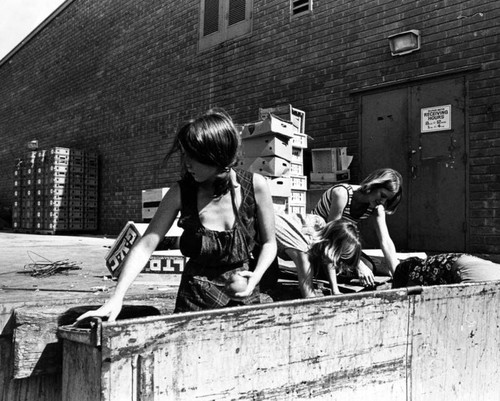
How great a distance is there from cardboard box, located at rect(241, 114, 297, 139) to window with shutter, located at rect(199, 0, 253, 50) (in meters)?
3.76

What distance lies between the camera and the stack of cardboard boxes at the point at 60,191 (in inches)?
609

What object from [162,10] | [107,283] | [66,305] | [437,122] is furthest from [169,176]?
[66,305]

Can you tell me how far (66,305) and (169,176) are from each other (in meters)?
11.2

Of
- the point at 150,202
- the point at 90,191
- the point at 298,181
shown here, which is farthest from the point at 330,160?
the point at 90,191

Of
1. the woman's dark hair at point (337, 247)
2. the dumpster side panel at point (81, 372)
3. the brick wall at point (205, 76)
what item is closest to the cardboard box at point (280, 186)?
the brick wall at point (205, 76)

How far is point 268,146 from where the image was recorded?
8.35 metres

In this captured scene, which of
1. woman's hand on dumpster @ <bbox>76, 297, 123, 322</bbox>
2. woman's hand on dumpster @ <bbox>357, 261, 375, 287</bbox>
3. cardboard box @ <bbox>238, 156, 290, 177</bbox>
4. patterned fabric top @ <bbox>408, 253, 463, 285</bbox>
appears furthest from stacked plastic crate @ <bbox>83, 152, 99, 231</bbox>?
woman's hand on dumpster @ <bbox>76, 297, 123, 322</bbox>

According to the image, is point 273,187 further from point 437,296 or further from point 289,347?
point 289,347

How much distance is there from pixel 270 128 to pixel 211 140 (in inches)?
250

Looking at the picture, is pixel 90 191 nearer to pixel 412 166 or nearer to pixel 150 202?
pixel 150 202

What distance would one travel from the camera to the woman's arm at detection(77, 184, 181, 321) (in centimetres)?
189

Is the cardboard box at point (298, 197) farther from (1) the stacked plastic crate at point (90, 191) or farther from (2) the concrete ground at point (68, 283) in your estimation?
(1) the stacked plastic crate at point (90, 191)

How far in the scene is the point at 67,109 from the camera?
17984 mm

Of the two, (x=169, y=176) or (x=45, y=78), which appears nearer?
(x=169, y=176)
